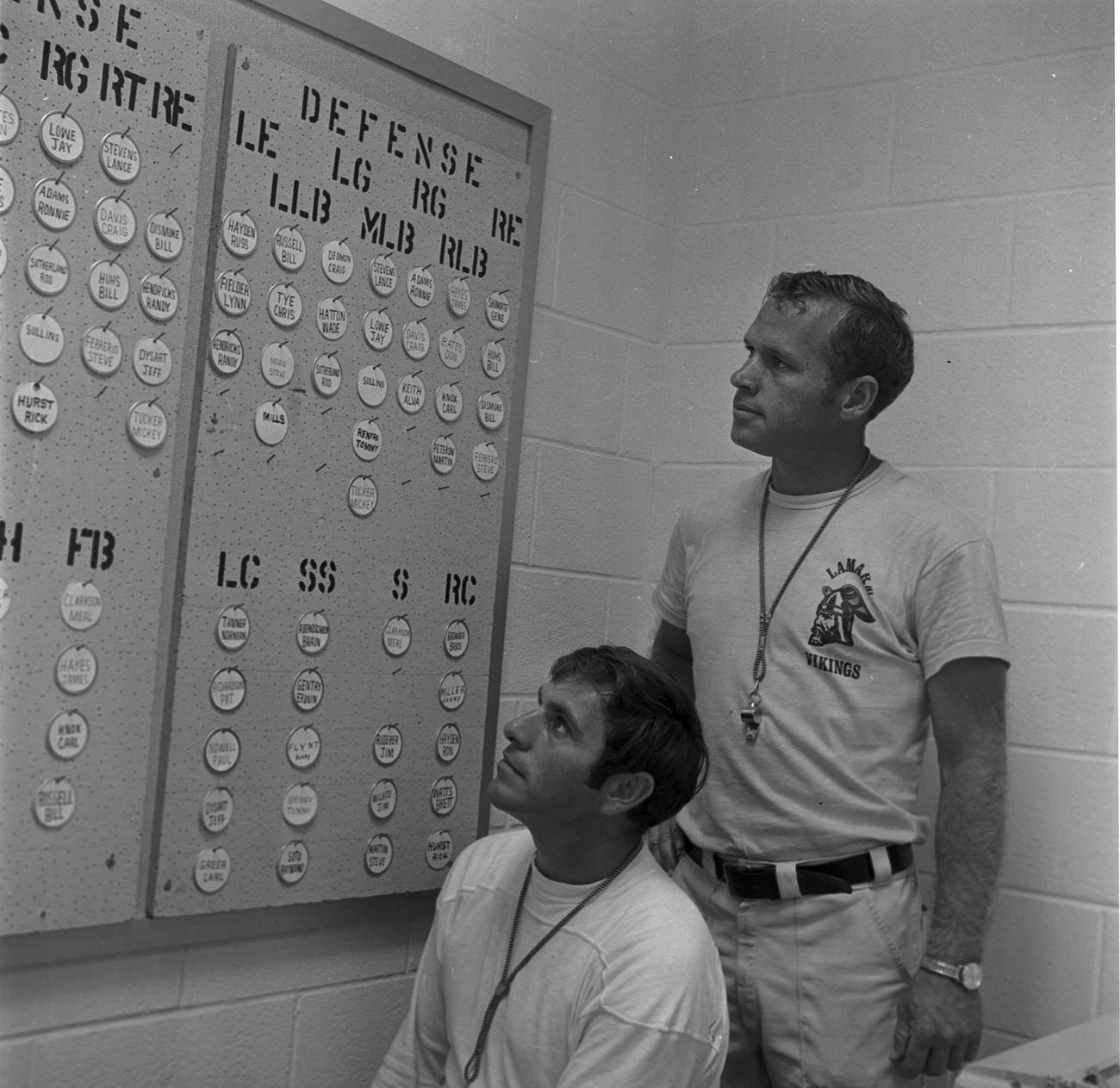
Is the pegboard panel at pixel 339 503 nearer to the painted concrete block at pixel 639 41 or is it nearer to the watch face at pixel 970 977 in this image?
the painted concrete block at pixel 639 41

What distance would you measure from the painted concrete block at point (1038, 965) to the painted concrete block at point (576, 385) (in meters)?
0.80

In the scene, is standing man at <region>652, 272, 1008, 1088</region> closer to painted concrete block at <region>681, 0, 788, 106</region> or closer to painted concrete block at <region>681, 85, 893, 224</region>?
painted concrete block at <region>681, 85, 893, 224</region>

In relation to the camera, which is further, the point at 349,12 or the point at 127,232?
the point at 349,12

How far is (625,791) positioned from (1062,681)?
58 centimetres

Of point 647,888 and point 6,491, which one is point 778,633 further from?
point 6,491

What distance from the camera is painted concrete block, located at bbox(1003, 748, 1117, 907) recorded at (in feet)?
5.43

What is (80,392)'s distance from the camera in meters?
1.34

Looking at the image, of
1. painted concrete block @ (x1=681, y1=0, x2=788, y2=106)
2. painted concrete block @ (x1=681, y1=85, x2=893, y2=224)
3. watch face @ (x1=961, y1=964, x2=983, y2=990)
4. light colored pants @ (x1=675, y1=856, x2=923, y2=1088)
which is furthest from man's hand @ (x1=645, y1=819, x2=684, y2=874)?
painted concrete block @ (x1=681, y1=0, x2=788, y2=106)

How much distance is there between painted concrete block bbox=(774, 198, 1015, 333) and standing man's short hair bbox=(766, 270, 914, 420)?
14 centimetres

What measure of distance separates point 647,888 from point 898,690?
369 mm

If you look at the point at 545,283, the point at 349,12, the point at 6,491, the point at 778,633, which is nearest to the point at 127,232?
the point at 6,491

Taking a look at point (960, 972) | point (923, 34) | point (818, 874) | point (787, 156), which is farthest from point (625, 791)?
point (923, 34)

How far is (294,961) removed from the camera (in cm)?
162

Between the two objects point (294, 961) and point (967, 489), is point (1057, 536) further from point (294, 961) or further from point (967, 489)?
point (294, 961)
